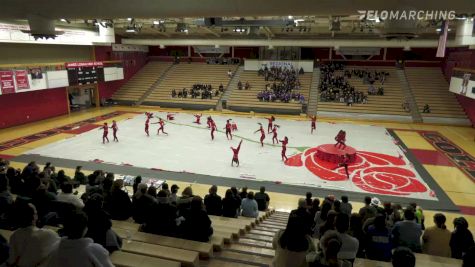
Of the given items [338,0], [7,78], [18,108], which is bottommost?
[18,108]

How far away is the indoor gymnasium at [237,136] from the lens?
15.3 feet

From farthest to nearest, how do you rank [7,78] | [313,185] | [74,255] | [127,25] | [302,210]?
[127,25], [7,78], [313,185], [302,210], [74,255]

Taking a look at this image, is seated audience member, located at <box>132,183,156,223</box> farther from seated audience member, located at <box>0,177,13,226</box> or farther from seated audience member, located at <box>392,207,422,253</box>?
seated audience member, located at <box>392,207,422,253</box>

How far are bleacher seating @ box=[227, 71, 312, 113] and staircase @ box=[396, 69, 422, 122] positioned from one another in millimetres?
7829

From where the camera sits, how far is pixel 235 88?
31672 mm

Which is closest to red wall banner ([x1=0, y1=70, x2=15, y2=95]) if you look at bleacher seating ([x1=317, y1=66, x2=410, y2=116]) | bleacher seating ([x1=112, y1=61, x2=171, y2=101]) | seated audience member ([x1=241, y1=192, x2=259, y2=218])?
bleacher seating ([x1=112, y1=61, x2=171, y2=101])

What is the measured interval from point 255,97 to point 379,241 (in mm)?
25636

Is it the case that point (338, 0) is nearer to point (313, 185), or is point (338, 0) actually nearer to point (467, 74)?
point (313, 185)

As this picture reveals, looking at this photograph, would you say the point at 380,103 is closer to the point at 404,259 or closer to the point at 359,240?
the point at 359,240

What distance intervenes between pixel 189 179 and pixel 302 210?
25.8 feet

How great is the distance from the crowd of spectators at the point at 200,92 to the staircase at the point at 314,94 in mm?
7989

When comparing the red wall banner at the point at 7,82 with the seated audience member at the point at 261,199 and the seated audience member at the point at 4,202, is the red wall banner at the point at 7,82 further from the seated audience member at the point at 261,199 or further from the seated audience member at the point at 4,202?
the seated audience member at the point at 261,199

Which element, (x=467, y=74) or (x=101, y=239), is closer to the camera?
(x=101, y=239)

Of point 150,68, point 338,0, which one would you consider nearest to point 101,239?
point 338,0
